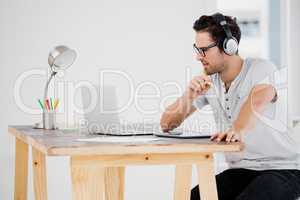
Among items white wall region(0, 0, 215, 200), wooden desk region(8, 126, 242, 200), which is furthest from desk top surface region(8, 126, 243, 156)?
white wall region(0, 0, 215, 200)

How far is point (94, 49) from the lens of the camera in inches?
148

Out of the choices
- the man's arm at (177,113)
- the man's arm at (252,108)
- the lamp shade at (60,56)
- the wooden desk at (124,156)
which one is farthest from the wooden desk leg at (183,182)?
the lamp shade at (60,56)

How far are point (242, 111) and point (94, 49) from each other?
1.80m

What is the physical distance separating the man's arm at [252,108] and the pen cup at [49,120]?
1032 millimetres

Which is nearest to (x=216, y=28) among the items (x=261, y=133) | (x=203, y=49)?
(x=203, y=49)

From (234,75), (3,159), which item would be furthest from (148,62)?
(234,75)

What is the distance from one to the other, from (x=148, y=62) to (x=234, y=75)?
4.63 feet

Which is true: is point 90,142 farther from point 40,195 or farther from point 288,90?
point 288,90

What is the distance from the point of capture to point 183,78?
12.9ft

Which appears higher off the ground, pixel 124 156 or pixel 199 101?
pixel 199 101

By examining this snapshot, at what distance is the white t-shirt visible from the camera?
2.36m

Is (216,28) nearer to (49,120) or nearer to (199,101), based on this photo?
(199,101)

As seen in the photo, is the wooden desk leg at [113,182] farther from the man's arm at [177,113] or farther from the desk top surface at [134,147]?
the desk top surface at [134,147]

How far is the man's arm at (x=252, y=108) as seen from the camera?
194cm
